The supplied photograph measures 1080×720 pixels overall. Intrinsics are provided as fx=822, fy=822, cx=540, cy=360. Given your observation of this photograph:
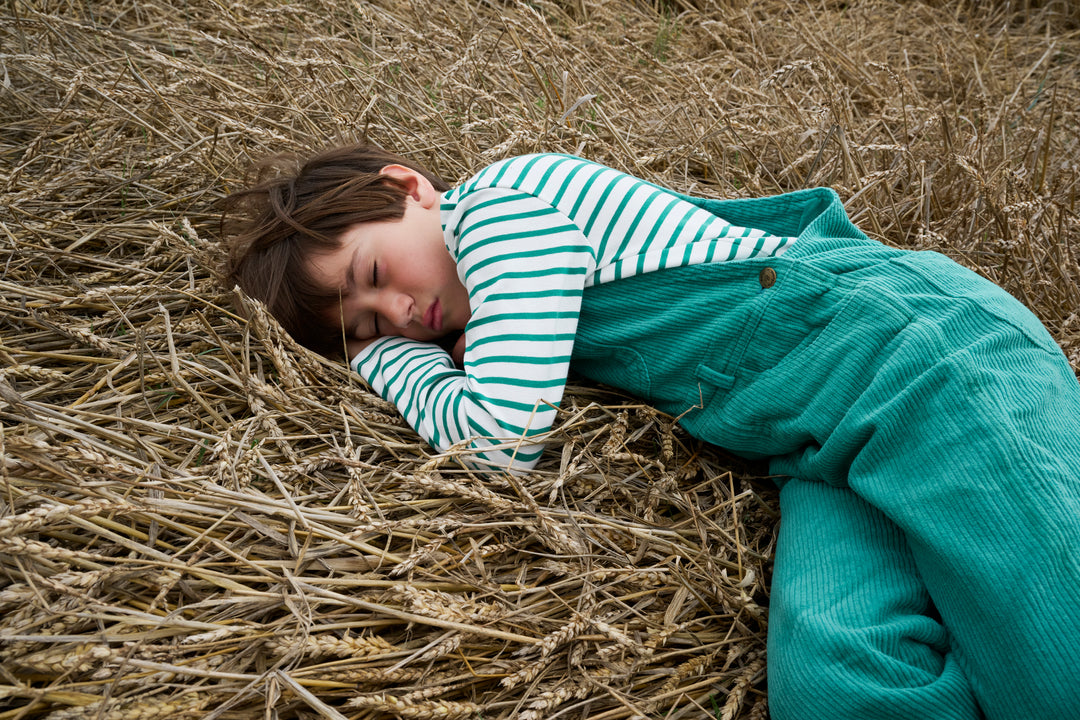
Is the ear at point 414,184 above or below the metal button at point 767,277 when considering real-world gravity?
below

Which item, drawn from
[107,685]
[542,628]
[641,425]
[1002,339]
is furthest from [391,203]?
[1002,339]

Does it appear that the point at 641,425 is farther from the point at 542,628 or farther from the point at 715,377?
the point at 542,628

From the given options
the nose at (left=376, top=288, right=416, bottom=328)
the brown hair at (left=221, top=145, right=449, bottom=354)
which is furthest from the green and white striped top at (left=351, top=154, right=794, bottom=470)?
the brown hair at (left=221, top=145, right=449, bottom=354)

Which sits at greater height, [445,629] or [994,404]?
[994,404]

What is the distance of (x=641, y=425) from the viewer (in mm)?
1670

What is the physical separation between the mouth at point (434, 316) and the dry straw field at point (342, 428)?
0.20m

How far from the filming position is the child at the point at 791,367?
111 cm

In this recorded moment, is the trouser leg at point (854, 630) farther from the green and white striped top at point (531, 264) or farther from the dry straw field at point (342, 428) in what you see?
the green and white striped top at point (531, 264)

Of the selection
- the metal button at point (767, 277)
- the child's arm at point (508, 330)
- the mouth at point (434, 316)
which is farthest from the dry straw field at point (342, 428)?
the metal button at point (767, 277)

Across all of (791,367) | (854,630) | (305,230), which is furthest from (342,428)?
(854,630)

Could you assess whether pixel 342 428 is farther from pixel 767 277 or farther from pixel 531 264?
pixel 767 277

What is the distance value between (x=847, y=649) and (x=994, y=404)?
16.3 inches

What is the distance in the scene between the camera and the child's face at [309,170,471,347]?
166cm

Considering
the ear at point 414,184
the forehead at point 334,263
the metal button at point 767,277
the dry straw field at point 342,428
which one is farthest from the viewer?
the ear at point 414,184
